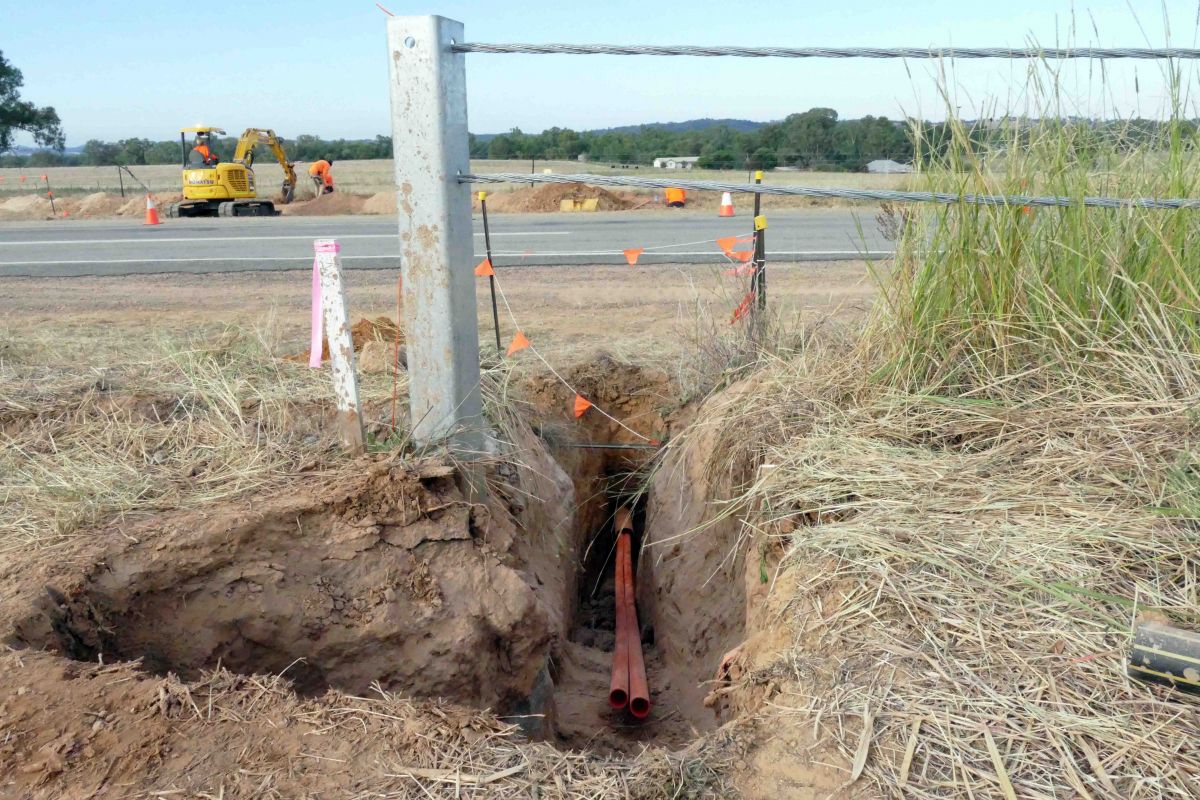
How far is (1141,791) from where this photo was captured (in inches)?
65.9

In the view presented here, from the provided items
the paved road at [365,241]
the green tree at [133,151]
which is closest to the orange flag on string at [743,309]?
the paved road at [365,241]

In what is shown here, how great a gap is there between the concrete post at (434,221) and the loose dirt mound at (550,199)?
16.6m

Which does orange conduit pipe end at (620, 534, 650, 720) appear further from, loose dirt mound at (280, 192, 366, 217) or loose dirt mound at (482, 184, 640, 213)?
loose dirt mound at (280, 192, 366, 217)

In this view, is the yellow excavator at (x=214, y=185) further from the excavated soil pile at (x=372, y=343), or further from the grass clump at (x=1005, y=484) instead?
the grass clump at (x=1005, y=484)

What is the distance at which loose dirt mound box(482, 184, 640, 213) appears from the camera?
64.1 feet

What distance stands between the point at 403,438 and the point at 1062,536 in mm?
2288

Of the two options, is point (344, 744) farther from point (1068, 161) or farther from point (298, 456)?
point (1068, 161)

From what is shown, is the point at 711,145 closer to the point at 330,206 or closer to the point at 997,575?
the point at 330,206

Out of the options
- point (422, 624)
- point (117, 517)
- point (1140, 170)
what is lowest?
point (422, 624)

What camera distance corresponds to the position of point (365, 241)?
13047 mm

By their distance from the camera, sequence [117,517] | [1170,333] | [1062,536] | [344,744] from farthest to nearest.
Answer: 1. [117,517]
2. [1170,333]
3. [1062,536]
4. [344,744]

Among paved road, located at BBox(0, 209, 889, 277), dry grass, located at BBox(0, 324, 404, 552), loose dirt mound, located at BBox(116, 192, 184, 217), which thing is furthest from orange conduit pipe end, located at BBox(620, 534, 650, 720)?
loose dirt mound, located at BBox(116, 192, 184, 217)

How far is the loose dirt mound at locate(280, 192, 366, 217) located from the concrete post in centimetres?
1825

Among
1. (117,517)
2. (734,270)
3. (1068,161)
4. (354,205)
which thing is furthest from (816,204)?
(117,517)
